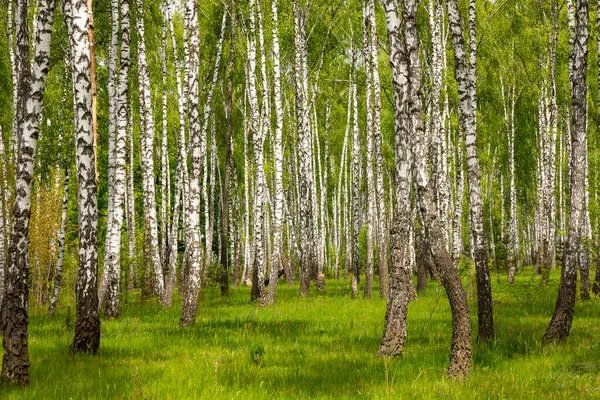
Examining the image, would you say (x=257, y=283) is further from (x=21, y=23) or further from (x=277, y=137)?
(x=21, y=23)

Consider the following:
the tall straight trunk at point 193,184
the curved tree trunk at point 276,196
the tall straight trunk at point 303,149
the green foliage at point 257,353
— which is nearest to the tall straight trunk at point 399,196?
the green foliage at point 257,353

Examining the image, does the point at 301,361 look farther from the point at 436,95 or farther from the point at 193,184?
the point at 436,95

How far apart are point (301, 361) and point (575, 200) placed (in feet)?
16.2

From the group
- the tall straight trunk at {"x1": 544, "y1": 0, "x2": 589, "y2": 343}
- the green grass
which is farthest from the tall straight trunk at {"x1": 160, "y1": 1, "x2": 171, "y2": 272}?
the tall straight trunk at {"x1": 544, "y1": 0, "x2": 589, "y2": 343}

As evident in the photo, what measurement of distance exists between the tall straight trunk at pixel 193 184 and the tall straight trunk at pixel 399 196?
459 cm

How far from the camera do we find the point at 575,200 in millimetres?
9070

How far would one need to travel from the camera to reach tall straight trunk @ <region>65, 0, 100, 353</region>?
786 centimetres

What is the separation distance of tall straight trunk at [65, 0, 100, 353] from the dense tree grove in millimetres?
24

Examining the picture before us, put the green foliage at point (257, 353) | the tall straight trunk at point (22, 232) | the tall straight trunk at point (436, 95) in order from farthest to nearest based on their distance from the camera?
1. the tall straight trunk at point (436, 95)
2. the green foliage at point (257, 353)
3. the tall straight trunk at point (22, 232)

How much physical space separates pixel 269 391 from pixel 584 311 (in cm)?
974

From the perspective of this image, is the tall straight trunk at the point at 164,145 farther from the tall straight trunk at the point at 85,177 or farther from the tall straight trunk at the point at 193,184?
the tall straight trunk at the point at 85,177

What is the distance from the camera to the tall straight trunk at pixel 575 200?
887cm

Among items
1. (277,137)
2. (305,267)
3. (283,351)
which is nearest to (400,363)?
(283,351)

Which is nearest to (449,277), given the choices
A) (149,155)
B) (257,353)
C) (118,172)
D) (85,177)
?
(257,353)
